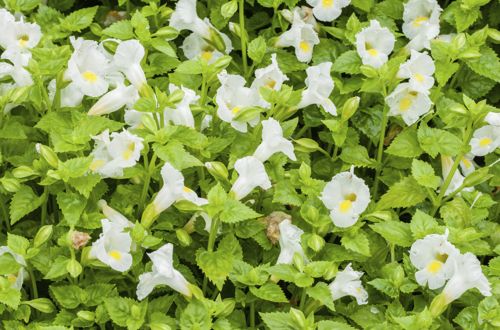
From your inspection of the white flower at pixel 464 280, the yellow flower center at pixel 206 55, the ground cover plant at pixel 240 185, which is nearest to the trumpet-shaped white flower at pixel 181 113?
the ground cover plant at pixel 240 185

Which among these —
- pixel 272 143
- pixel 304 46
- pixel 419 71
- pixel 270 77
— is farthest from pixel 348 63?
pixel 272 143

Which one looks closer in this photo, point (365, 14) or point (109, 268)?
point (109, 268)

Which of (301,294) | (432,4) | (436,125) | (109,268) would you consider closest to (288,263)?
A: (301,294)

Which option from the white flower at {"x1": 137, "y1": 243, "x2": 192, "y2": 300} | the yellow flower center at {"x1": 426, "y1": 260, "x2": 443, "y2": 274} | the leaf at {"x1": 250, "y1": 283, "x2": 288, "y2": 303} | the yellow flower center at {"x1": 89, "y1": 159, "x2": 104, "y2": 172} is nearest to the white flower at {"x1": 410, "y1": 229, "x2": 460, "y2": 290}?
the yellow flower center at {"x1": 426, "y1": 260, "x2": 443, "y2": 274}

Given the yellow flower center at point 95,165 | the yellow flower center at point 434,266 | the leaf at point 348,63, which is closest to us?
the yellow flower center at point 434,266

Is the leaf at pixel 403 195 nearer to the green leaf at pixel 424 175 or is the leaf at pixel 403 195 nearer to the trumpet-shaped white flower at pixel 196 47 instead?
the green leaf at pixel 424 175

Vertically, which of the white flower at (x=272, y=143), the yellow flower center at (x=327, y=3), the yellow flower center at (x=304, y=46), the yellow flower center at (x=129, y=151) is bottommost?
the yellow flower center at (x=304, y=46)

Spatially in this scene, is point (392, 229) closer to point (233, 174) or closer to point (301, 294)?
point (301, 294)
